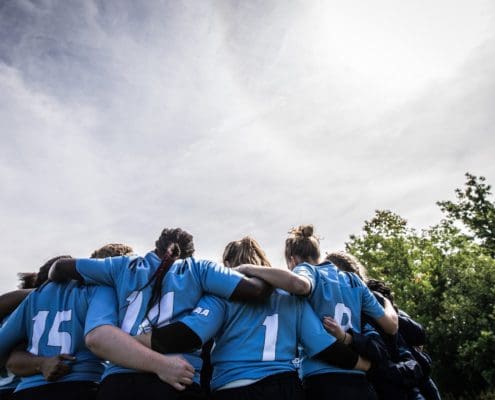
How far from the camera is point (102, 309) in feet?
8.83

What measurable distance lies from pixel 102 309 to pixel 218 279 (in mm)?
855

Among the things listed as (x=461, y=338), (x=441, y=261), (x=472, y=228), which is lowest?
(x=461, y=338)

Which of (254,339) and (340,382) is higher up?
(254,339)

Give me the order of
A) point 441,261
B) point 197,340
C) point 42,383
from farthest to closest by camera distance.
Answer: point 441,261
point 42,383
point 197,340

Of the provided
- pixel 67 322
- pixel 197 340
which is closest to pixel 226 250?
pixel 197 340

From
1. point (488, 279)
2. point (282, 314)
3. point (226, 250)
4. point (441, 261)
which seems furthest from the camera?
point (441, 261)

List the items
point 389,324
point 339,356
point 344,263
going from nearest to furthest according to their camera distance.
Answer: point 339,356 → point 389,324 → point 344,263

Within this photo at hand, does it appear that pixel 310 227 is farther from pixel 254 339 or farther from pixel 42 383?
pixel 42 383

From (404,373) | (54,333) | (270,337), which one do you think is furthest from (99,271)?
(404,373)

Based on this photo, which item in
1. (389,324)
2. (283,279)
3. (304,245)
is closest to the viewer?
(283,279)

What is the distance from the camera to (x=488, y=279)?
14305 millimetres

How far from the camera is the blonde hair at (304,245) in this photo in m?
3.83

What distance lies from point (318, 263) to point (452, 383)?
16.0m

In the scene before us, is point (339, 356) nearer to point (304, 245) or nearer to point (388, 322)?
point (388, 322)
